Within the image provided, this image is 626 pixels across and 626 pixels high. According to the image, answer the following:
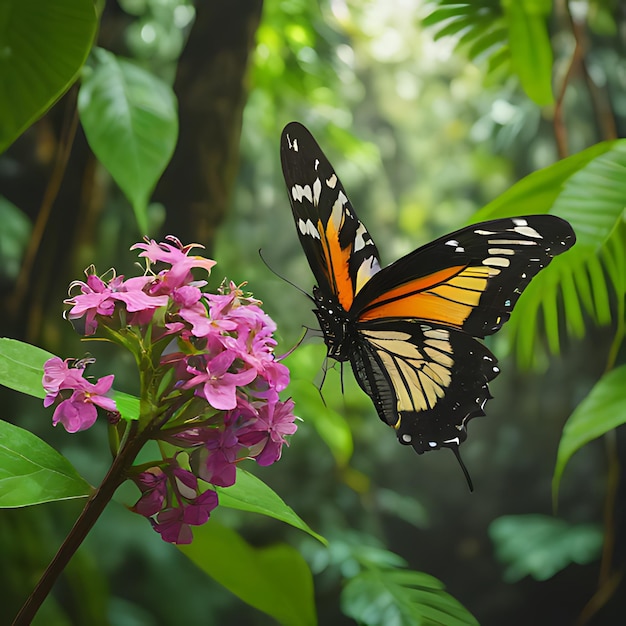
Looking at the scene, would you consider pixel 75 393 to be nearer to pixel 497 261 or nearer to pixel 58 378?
pixel 58 378

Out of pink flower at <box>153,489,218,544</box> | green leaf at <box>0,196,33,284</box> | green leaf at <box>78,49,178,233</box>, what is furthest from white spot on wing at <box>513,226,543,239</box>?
green leaf at <box>0,196,33,284</box>

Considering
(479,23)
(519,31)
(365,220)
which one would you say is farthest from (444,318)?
(365,220)

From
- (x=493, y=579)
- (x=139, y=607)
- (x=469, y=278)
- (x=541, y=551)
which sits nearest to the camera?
(x=469, y=278)

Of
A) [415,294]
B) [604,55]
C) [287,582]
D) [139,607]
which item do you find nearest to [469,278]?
[415,294]

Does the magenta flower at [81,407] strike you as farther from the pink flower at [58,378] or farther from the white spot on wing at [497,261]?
the white spot on wing at [497,261]

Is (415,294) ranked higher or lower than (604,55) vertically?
lower

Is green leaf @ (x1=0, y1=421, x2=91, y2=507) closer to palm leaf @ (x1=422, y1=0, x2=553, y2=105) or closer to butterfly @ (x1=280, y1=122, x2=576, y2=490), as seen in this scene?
butterfly @ (x1=280, y1=122, x2=576, y2=490)

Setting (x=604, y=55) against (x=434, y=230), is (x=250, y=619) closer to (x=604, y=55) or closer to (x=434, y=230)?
(x=434, y=230)
